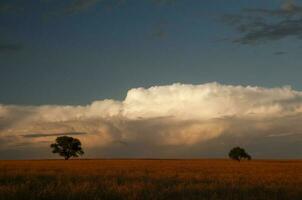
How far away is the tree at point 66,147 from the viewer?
110 metres

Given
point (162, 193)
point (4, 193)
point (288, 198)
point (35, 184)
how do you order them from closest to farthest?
point (4, 193) < point (162, 193) < point (288, 198) < point (35, 184)

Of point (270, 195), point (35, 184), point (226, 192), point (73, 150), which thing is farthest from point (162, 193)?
point (73, 150)

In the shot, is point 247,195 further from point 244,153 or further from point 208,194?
point 244,153

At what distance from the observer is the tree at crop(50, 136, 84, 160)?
4316 inches

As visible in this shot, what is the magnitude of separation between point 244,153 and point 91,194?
103 m

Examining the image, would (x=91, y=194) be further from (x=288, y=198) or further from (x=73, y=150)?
(x=73, y=150)

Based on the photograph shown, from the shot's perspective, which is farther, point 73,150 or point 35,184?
point 73,150

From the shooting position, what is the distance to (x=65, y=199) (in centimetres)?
1354

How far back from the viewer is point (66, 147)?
10981 cm

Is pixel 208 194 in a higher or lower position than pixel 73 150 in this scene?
lower

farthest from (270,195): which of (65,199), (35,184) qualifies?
(35,184)

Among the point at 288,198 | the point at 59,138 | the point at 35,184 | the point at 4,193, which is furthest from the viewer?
the point at 59,138

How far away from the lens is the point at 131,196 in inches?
544

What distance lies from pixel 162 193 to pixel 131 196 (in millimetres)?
1362
